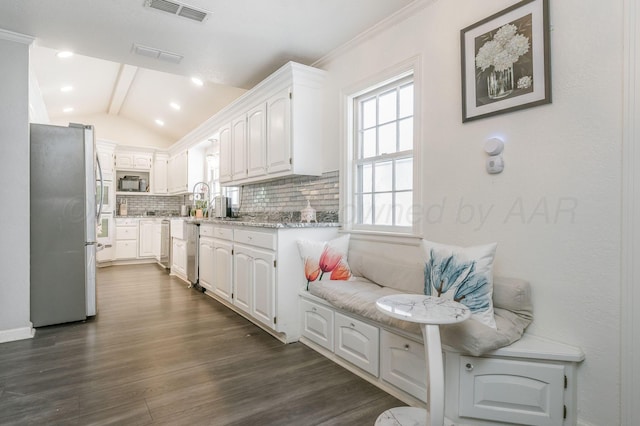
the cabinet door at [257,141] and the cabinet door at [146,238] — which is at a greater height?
the cabinet door at [257,141]

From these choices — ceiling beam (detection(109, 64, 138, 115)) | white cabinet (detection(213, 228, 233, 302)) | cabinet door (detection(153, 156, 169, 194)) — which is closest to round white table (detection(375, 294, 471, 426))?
white cabinet (detection(213, 228, 233, 302))

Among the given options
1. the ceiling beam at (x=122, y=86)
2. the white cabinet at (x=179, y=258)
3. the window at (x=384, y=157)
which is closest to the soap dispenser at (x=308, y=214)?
the window at (x=384, y=157)

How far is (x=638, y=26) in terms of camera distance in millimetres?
1483

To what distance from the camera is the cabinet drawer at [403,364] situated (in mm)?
1858

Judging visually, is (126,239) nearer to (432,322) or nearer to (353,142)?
(353,142)

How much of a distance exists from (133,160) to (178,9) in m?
5.86

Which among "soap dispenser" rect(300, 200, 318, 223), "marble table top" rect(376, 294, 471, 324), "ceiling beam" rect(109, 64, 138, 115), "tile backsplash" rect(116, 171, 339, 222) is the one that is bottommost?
"marble table top" rect(376, 294, 471, 324)

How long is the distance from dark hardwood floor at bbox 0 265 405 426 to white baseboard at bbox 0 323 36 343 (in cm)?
10

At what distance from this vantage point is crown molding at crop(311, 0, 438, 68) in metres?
2.49

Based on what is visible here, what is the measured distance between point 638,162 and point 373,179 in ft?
5.85

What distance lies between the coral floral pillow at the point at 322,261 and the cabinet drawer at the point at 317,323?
22cm

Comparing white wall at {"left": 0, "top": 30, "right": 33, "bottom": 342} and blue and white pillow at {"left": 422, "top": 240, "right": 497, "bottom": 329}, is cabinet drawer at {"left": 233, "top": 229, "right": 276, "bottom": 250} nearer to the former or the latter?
blue and white pillow at {"left": 422, "top": 240, "right": 497, "bottom": 329}

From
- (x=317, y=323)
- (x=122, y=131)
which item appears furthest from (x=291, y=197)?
(x=122, y=131)

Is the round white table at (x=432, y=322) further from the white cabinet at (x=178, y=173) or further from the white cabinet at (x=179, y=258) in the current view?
the white cabinet at (x=178, y=173)
